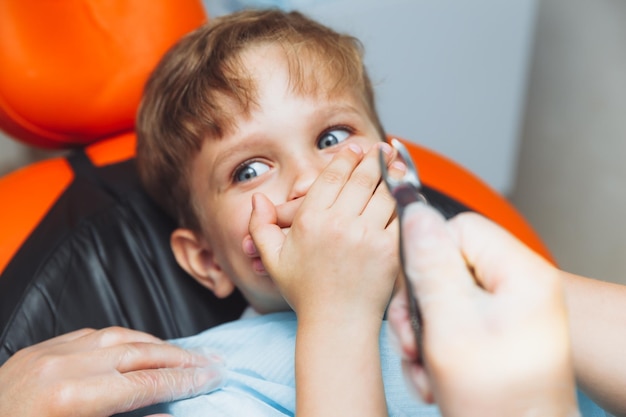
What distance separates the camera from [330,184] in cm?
76

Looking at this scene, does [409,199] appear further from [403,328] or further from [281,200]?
[281,200]

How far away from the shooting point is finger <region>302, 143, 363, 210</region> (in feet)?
2.44

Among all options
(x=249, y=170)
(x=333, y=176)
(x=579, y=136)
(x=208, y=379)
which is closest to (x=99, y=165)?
(x=249, y=170)

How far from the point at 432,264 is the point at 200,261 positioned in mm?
673

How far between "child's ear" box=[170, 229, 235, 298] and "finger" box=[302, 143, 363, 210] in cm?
36

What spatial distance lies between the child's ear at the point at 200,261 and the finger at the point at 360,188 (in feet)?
1.28

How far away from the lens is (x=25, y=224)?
1192 millimetres

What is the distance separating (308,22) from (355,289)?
566 millimetres

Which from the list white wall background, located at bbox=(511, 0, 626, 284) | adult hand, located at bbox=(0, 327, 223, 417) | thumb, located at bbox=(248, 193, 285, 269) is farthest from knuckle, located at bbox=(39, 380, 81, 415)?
white wall background, located at bbox=(511, 0, 626, 284)

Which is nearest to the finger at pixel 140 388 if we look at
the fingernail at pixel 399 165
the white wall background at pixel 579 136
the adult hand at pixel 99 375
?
the adult hand at pixel 99 375

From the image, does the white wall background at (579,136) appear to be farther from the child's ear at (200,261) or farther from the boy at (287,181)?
the child's ear at (200,261)

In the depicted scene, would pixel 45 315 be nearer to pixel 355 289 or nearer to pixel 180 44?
pixel 180 44

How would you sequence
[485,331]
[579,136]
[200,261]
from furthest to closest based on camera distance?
[579,136] < [200,261] < [485,331]

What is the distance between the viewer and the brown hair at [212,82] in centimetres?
99
